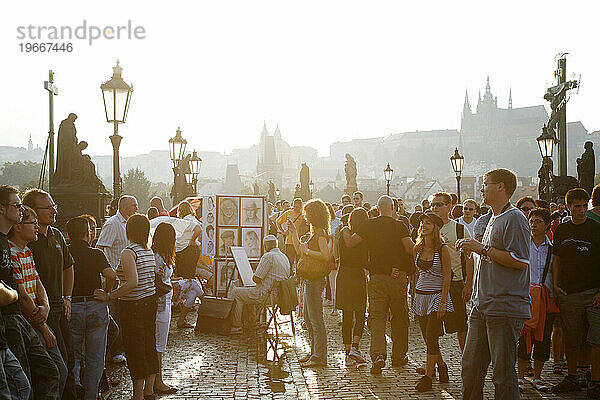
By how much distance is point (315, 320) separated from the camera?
326 inches

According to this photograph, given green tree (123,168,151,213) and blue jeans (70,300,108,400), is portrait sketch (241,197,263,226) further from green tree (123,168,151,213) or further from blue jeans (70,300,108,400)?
green tree (123,168,151,213)

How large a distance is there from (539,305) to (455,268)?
103cm

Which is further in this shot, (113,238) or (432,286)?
(113,238)

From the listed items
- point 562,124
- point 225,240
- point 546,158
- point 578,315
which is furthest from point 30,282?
point 546,158

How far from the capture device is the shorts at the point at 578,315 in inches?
276

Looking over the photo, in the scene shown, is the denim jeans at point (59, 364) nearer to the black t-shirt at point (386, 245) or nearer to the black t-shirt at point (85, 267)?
the black t-shirt at point (85, 267)

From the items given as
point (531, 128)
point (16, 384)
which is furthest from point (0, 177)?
point (531, 128)

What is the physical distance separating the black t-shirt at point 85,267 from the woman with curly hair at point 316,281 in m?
2.75

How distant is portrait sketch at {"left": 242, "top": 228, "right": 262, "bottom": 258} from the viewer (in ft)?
40.1

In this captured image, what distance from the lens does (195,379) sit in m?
7.56

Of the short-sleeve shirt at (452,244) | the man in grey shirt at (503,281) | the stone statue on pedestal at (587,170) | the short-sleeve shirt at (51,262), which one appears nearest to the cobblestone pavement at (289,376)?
the short-sleeve shirt at (452,244)

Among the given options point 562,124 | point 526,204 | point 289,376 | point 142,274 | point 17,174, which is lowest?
point 289,376

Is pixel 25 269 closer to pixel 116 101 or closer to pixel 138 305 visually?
pixel 138 305

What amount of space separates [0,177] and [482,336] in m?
106
